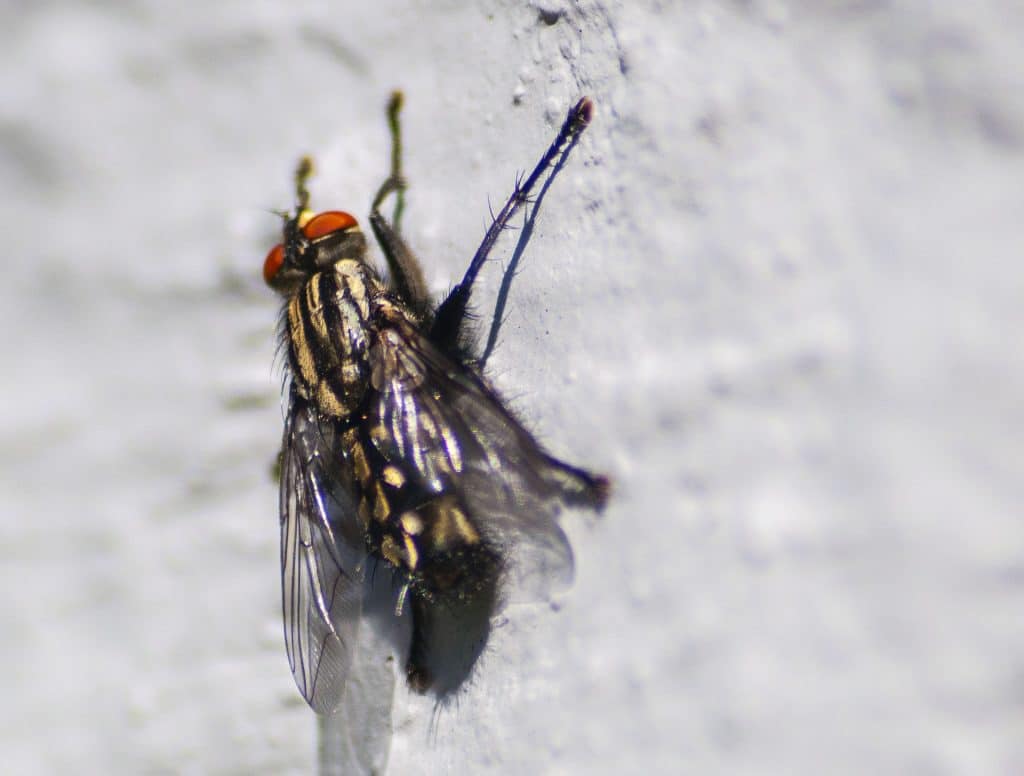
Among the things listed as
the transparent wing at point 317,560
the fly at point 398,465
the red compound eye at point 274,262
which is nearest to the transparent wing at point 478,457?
the fly at point 398,465

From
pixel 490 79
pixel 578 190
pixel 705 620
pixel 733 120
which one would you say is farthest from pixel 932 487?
pixel 490 79

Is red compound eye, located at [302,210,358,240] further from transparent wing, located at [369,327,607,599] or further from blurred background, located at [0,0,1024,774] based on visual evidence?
transparent wing, located at [369,327,607,599]

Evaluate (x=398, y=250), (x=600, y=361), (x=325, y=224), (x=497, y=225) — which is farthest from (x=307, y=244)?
(x=600, y=361)

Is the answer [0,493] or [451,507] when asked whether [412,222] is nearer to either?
[451,507]

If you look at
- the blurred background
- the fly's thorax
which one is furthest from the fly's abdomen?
the blurred background

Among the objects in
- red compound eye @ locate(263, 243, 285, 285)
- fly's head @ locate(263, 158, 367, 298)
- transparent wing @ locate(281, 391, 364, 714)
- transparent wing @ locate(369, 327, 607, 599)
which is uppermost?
fly's head @ locate(263, 158, 367, 298)

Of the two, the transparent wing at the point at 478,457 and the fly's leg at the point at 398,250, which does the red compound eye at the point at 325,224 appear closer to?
the fly's leg at the point at 398,250
